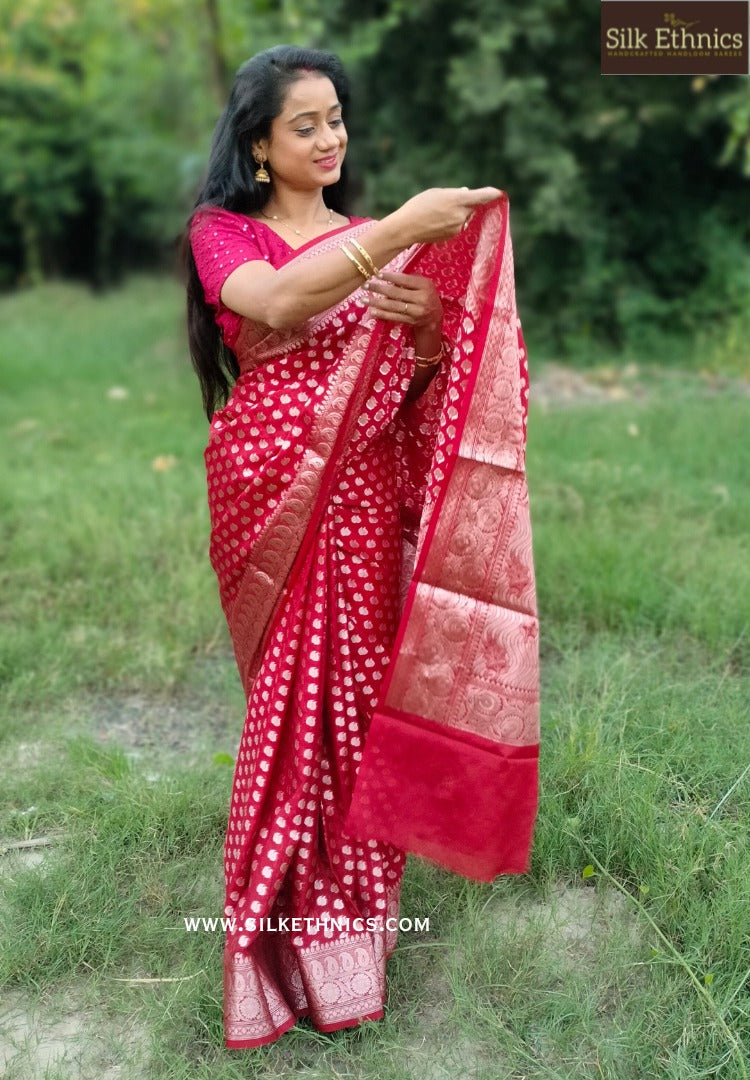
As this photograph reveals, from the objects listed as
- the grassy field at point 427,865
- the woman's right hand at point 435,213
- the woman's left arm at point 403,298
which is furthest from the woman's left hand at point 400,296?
the grassy field at point 427,865

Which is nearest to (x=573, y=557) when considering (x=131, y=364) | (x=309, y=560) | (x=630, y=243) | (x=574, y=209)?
(x=309, y=560)

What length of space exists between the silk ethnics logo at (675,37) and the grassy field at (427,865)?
185 cm

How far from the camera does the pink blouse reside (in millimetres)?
2088

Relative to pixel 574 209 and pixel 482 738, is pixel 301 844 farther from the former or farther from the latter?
pixel 574 209

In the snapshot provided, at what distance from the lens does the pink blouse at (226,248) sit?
209 cm

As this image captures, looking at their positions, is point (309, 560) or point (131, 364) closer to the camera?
point (309, 560)

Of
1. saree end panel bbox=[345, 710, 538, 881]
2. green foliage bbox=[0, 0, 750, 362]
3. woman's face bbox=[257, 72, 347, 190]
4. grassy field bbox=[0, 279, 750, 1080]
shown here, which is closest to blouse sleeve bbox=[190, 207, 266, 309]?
woman's face bbox=[257, 72, 347, 190]

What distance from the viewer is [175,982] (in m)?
2.31

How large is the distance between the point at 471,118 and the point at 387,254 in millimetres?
5336

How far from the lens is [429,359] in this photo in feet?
7.25

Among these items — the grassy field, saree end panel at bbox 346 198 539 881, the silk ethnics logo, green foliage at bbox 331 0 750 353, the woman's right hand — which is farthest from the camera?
green foliage at bbox 331 0 750 353

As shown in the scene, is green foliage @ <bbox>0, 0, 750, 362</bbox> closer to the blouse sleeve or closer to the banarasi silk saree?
the blouse sleeve

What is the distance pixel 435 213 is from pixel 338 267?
0.59 feet

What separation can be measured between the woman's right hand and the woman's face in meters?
0.34
